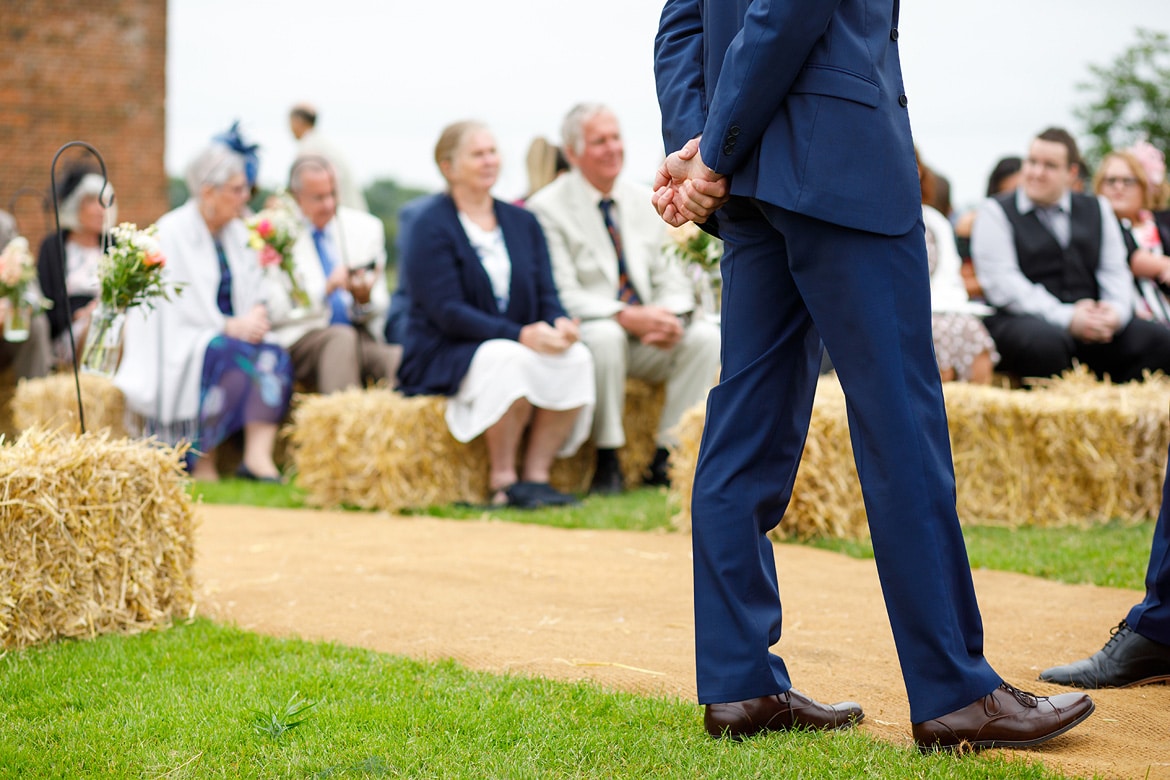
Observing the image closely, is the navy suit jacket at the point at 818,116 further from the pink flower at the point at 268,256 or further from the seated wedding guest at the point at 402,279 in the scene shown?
the pink flower at the point at 268,256

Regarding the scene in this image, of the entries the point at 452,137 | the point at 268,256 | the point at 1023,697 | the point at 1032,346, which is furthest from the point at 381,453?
the point at 1023,697

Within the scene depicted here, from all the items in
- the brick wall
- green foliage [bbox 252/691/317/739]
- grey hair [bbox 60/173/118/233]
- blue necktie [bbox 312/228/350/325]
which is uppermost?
the brick wall

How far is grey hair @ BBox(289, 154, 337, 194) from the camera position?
7.81 meters

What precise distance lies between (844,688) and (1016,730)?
57cm

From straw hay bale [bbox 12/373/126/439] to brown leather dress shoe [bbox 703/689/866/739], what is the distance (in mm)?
5340

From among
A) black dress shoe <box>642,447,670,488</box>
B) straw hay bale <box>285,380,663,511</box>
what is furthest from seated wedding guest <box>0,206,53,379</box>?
black dress shoe <box>642,447,670,488</box>

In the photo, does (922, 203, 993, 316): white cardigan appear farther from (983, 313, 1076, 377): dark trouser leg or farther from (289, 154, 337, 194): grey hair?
(289, 154, 337, 194): grey hair

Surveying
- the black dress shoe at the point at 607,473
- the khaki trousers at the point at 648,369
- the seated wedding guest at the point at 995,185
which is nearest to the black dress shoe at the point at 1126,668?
the khaki trousers at the point at 648,369

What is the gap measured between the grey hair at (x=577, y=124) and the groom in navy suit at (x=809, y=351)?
4.32m

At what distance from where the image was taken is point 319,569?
441 centimetres

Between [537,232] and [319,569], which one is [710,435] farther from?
[537,232]

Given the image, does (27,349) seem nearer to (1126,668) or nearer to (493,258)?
(493,258)

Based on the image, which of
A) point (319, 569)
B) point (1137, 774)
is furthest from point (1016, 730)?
point (319, 569)

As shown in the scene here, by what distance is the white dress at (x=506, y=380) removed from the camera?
5.98 metres
